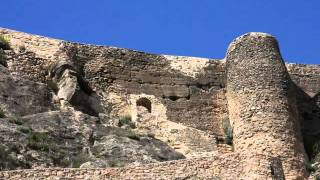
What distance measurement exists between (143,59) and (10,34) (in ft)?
14.5

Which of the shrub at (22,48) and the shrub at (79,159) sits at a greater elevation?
the shrub at (22,48)

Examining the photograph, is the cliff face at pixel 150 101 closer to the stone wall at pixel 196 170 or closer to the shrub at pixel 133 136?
the shrub at pixel 133 136

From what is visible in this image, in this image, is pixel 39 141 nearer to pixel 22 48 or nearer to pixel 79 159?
pixel 79 159

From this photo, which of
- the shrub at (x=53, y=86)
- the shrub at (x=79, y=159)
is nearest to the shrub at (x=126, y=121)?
the shrub at (x=53, y=86)

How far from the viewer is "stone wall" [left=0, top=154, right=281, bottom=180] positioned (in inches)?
655

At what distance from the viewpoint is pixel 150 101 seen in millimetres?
27094

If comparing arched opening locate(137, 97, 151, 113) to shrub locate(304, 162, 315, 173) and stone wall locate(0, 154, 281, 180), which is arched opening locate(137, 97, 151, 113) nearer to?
shrub locate(304, 162, 315, 173)

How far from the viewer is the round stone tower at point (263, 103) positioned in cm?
2403

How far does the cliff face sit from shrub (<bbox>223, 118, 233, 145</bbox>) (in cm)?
3

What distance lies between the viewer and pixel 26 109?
23.4 meters

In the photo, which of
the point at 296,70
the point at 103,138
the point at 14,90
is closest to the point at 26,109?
the point at 14,90

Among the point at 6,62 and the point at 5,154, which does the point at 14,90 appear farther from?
the point at 5,154

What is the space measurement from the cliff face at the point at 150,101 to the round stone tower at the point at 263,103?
3 centimetres

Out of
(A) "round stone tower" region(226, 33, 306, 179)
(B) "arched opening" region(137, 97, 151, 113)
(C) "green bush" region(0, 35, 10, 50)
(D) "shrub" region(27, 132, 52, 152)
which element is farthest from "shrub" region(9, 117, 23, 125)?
(A) "round stone tower" region(226, 33, 306, 179)
